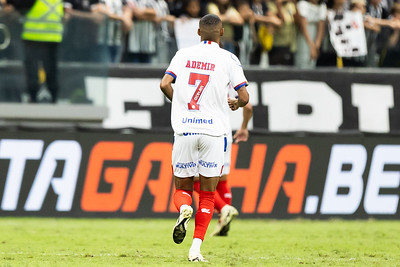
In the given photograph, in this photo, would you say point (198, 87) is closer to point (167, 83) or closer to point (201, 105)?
point (201, 105)

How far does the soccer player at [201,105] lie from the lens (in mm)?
7879

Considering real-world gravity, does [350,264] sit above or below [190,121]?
below

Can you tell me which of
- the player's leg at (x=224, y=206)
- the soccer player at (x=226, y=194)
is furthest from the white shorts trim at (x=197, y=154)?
the player's leg at (x=224, y=206)

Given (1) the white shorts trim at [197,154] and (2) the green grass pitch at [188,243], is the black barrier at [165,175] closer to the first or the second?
(2) the green grass pitch at [188,243]

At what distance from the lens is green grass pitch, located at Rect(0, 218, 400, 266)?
8234 millimetres

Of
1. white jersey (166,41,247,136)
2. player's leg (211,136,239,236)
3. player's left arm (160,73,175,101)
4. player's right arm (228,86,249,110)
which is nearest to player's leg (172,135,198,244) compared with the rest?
white jersey (166,41,247,136)

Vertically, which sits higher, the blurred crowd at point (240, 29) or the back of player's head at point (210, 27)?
the back of player's head at point (210, 27)

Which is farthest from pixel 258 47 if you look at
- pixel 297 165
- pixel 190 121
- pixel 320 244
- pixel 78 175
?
pixel 190 121

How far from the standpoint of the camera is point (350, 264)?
8.12 metres

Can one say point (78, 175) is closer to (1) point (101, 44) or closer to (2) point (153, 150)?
(2) point (153, 150)

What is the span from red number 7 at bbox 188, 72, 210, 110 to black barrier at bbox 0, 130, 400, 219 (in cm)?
552

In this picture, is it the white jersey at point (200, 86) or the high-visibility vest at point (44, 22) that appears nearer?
the white jersey at point (200, 86)

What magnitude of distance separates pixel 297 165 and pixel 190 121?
6.01 m

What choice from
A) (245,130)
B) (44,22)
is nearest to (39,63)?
(44,22)
